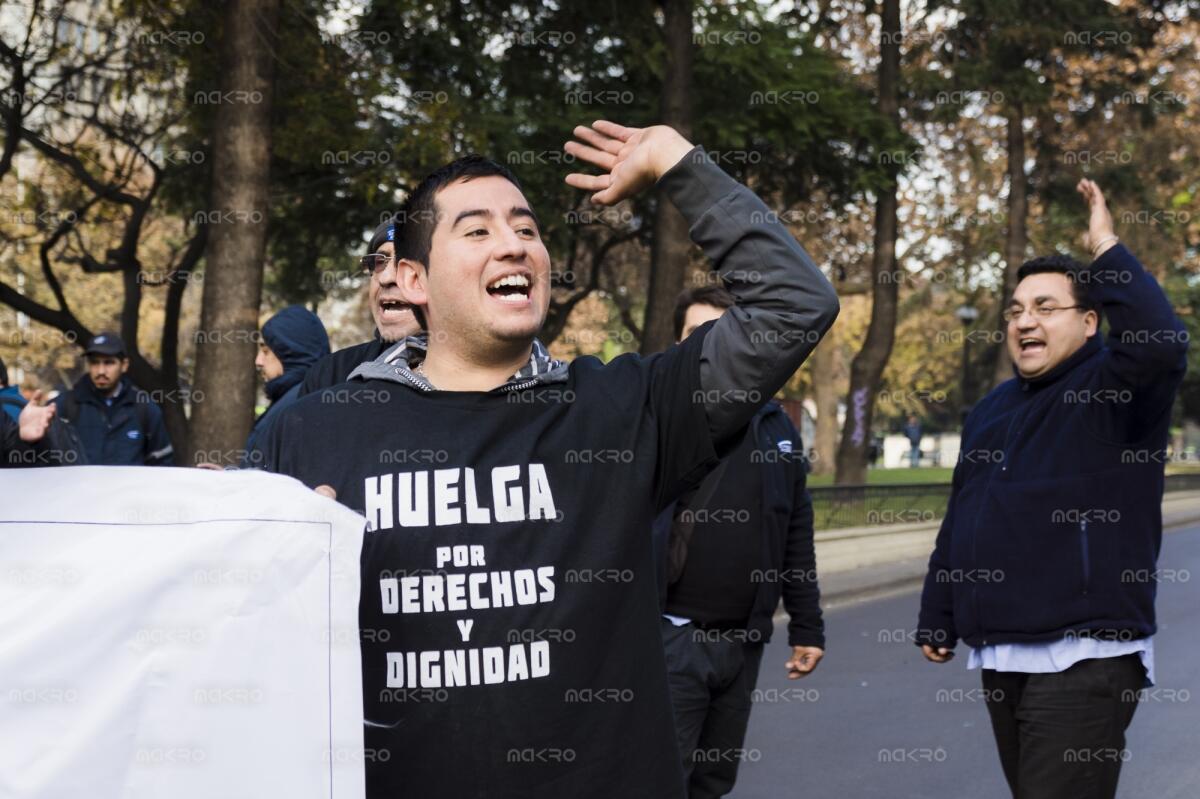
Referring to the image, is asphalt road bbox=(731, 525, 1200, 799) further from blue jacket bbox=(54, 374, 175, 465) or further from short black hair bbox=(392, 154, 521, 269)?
short black hair bbox=(392, 154, 521, 269)

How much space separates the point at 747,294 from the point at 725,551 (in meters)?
2.59

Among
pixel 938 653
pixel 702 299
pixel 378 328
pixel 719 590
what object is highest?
pixel 702 299

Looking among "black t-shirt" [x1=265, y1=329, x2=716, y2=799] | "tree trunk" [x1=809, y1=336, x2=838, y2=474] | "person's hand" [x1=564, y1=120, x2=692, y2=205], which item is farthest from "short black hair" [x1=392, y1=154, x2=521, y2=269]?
"tree trunk" [x1=809, y1=336, x2=838, y2=474]

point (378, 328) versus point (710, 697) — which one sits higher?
point (378, 328)

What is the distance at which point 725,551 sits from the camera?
511cm

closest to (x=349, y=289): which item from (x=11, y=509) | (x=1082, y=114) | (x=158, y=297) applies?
(x=1082, y=114)

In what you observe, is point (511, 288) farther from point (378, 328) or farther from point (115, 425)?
point (115, 425)

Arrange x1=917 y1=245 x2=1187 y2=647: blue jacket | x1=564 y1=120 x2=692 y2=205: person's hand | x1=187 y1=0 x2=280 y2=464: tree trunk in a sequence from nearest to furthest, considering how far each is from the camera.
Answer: x1=564 y1=120 x2=692 y2=205: person's hand
x1=917 y1=245 x2=1187 y2=647: blue jacket
x1=187 y1=0 x2=280 y2=464: tree trunk

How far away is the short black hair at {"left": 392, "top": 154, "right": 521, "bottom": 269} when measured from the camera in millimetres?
2861

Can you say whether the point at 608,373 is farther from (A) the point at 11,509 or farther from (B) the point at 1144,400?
(B) the point at 1144,400

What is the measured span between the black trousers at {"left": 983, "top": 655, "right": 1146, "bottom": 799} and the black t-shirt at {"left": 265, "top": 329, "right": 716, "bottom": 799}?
6.56 ft

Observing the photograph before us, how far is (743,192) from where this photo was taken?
265 cm

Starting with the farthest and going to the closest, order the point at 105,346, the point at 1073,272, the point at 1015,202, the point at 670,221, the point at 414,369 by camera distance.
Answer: the point at 1015,202, the point at 670,221, the point at 105,346, the point at 1073,272, the point at 414,369

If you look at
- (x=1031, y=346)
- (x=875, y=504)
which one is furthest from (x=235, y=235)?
(x=875, y=504)
